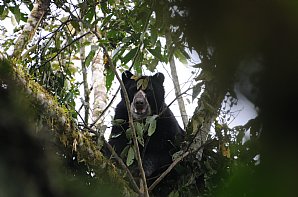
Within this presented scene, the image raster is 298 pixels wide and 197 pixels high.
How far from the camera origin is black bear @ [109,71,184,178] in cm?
460

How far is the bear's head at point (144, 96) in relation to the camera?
5.40 meters

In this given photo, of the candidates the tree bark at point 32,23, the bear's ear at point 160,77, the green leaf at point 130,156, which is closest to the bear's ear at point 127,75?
the bear's ear at point 160,77

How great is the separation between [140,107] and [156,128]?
1.31 ft

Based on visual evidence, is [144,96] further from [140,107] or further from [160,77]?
[160,77]

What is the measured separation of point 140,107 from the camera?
5430 millimetres

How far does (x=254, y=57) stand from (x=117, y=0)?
4645 mm

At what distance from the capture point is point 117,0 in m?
4.78

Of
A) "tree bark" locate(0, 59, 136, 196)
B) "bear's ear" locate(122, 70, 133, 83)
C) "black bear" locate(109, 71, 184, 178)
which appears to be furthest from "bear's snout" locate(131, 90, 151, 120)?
"tree bark" locate(0, 59, 136, 196)

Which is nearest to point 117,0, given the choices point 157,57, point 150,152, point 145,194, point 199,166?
point 157,57

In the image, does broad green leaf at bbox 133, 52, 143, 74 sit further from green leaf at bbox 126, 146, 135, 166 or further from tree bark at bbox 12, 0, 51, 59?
tree bark at bbox 12, 0, 51, 59

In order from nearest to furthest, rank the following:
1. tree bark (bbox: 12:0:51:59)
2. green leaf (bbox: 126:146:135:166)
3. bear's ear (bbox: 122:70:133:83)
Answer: green leaf (bbox: 126:146:135:166)
tree bark (bbox: 12:0:51:59)
bear's ear (bbox: 122:70:133:83)

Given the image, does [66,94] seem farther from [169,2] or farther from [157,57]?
[169,2]

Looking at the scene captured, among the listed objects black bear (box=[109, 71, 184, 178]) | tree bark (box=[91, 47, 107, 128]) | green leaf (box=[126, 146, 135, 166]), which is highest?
tree bark (box=[91, 47, 107, 128])

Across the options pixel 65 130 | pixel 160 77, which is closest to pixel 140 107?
pixel 160 77
